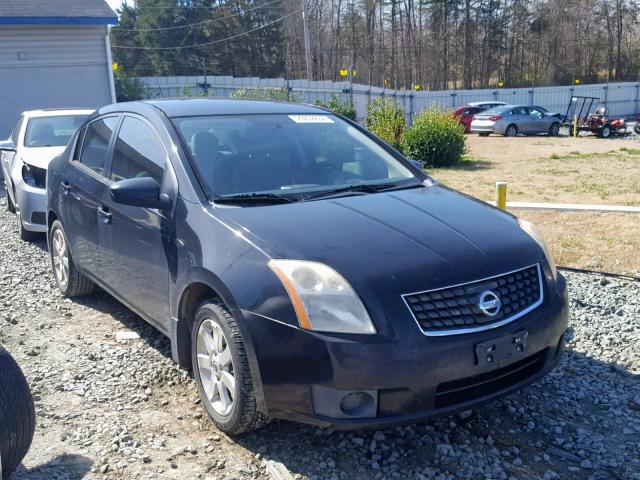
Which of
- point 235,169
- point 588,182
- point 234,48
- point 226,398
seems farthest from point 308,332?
point 234,48

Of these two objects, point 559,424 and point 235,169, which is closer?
point 559,424

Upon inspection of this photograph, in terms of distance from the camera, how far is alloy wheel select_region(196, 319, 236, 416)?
3228 millimetres

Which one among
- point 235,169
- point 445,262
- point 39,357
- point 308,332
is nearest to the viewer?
point 308,332

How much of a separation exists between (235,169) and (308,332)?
1409 mm

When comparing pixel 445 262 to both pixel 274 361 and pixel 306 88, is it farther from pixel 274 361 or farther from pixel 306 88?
pixel 306 88

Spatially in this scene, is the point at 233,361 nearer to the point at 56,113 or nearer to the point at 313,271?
the point at 313,271

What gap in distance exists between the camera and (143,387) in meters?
3.99

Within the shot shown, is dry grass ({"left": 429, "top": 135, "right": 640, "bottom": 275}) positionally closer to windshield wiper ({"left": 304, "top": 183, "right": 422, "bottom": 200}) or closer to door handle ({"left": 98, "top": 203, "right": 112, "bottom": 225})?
windshield wiper ({"left": 304, "top": 183, "right": 422, "bottom": 200})

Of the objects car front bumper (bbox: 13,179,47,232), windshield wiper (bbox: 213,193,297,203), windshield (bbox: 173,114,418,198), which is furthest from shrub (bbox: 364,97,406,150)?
windshield wiper (bbox: 213,193,297,203)

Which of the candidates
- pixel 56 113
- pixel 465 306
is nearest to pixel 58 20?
pixel 56 113

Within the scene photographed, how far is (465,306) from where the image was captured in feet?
9.73

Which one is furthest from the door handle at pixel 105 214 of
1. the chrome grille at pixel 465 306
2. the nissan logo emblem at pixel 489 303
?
the nissan logo emblem at pixel 489 303

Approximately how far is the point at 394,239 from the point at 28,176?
19.7ft

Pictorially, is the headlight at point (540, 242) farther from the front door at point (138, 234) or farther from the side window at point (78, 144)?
the side window at point (78, 144)
